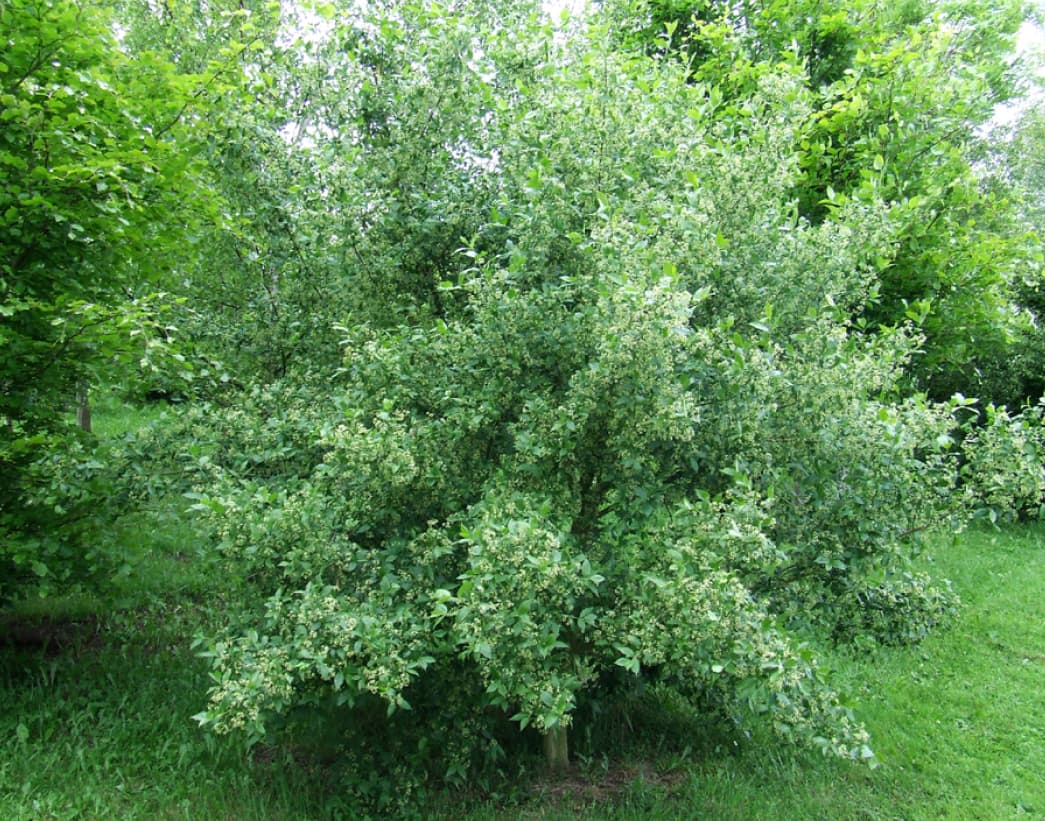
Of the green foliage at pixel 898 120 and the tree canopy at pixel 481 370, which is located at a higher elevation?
the green foliage at pixel 898 120

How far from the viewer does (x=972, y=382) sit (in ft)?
47.4

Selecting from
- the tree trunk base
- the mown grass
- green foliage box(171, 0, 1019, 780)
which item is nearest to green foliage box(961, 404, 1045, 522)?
green foliage box(171, 0, 1019, 780)

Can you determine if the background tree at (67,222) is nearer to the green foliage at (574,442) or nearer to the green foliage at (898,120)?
the green foliage at (574,442)

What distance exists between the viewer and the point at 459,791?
14.6ft

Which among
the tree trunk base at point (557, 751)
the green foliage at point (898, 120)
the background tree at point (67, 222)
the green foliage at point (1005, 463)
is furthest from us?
the green foliage at point (898, 120)

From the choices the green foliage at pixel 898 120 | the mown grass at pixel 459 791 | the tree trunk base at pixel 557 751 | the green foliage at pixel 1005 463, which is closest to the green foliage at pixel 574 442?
the green foliage at pixel 1005 463

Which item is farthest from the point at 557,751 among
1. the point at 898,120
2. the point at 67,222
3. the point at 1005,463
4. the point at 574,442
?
the point at 898,120

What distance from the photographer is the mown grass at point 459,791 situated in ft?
14.3

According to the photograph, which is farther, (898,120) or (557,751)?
(898,120)

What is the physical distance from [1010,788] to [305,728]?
437 centimetres

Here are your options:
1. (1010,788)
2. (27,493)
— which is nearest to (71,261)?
(27,493)

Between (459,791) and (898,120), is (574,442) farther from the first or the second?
(898,120)

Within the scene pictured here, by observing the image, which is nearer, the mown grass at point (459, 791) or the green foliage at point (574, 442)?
the green foliage at point (574, 442)

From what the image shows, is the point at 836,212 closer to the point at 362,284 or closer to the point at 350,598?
the point at 362,284
